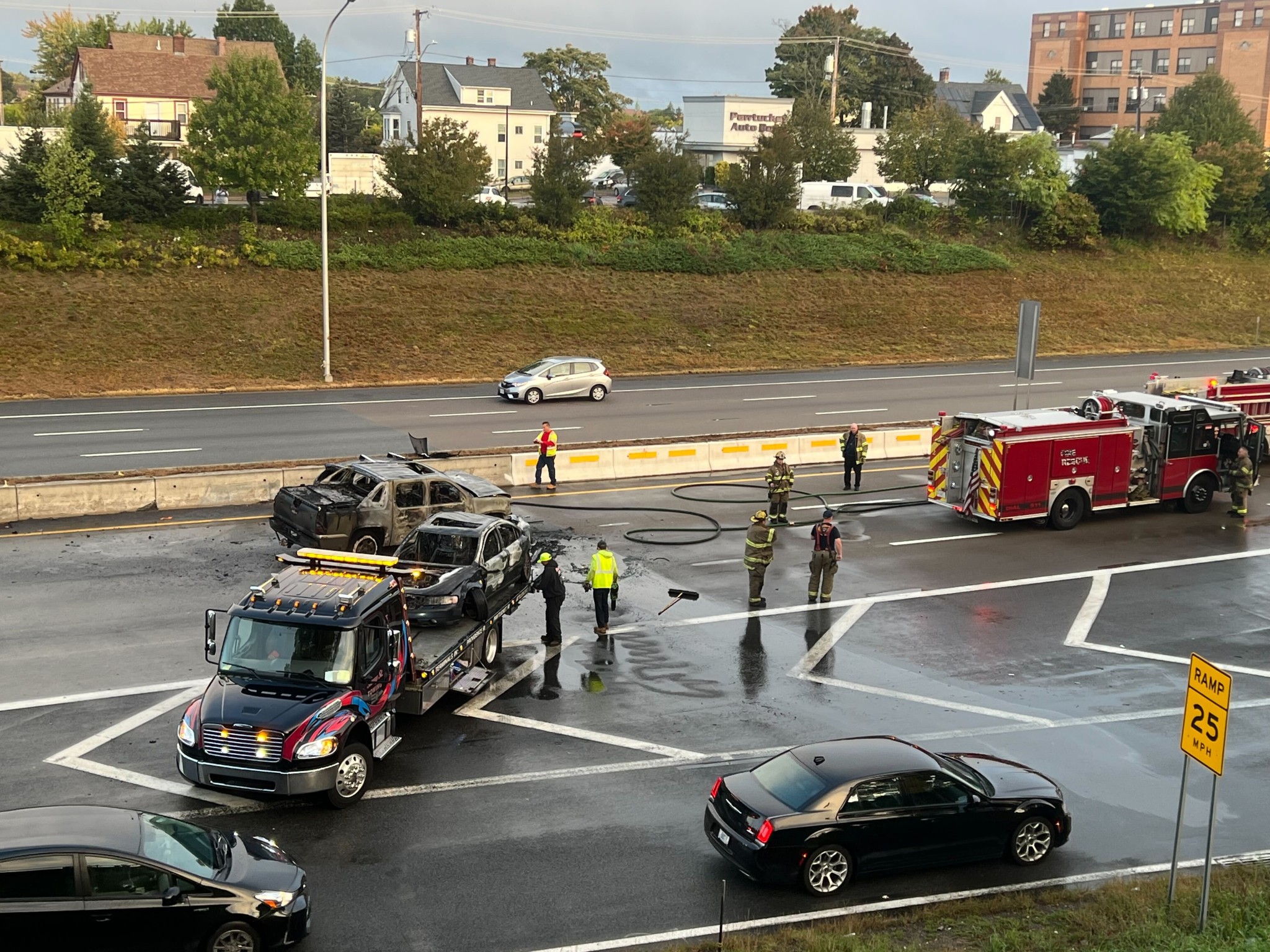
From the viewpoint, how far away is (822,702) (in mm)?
15945

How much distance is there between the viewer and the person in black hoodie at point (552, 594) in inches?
693

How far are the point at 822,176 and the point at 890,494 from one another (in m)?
47.2

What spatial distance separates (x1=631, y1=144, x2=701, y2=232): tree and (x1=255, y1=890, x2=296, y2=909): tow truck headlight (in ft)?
167

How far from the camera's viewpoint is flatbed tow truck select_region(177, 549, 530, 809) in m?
11.8

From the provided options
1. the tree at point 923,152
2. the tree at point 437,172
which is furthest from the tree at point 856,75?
the tree at point 437,172

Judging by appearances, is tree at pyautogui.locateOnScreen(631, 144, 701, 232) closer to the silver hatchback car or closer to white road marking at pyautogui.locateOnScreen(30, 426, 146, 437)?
the silver hatchback car

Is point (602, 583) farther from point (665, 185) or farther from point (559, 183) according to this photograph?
point (665, 185)

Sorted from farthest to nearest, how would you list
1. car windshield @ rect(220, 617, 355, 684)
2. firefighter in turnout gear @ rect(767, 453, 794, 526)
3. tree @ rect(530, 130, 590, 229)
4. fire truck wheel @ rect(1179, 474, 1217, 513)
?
tree @ rect(530, 130, 590, 229), fire truck wheel @ rect(1179, 474, 1217, 513), firefighter in turnout gear @ rect(767, 453, 794, 526), car windshield @ rect(220, 617, 355, 684)

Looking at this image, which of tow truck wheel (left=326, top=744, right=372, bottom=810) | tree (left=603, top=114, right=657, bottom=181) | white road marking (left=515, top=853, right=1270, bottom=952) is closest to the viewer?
white road marking (left=515, top=853, right=1270, bottom=952)

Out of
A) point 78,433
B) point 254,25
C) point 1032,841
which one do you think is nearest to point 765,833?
point 1032,841

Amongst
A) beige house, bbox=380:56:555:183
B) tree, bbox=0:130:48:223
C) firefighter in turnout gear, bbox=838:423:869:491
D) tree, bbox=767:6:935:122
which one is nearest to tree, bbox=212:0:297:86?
beige house, bbox=380:56:555:183

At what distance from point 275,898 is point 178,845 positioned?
84cm

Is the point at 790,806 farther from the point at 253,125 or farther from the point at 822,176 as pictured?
the point at 822,176

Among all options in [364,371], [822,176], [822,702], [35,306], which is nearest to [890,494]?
[822,702]
